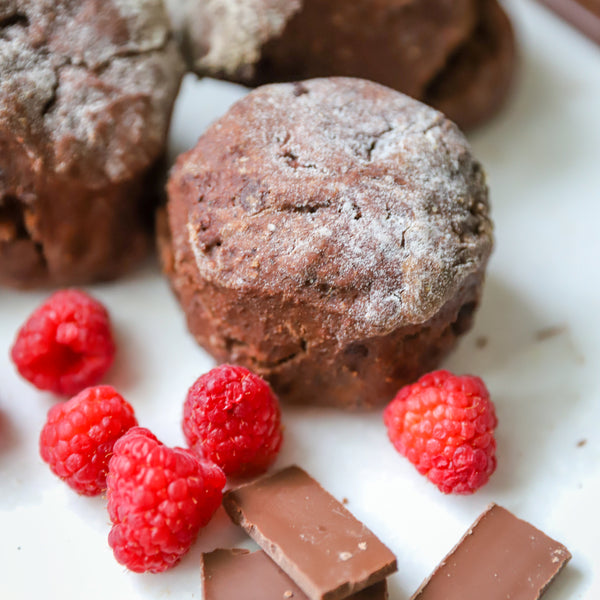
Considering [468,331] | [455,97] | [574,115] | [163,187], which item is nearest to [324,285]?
[468,331]

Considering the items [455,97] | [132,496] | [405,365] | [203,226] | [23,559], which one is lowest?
[23,559]

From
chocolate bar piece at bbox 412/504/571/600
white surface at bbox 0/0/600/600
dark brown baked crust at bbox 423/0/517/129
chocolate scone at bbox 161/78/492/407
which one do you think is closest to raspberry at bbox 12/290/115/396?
white surface at bbox 0/0/600/600

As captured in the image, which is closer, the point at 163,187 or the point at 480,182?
the point at 480,182

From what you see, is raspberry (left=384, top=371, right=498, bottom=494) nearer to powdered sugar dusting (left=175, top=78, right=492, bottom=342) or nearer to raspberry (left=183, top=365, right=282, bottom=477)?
powdered sugar dusting (left=175, top=78, right=492, bottom=342)

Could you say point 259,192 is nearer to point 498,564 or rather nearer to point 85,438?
point 85,438

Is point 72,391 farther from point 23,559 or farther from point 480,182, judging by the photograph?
point 480,182

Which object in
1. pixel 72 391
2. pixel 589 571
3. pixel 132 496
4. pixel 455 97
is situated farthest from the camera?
pixel 455 97

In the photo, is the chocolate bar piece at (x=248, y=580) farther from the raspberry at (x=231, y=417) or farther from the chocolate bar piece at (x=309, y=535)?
the raspberry at (x=231, y=417)
